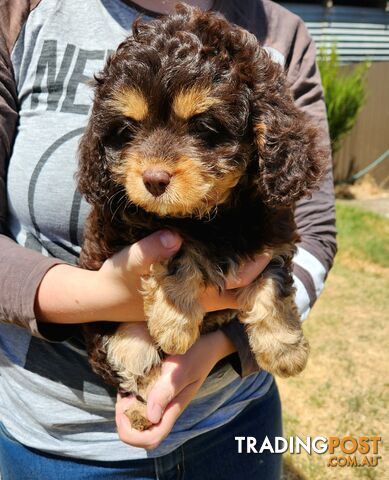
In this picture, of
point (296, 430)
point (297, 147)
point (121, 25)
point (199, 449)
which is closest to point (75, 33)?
point (121, 25)

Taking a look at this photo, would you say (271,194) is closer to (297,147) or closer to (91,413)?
(297,147)

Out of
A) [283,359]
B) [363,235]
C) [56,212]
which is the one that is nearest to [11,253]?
[56,212]

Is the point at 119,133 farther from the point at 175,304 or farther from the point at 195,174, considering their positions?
the point at 175,304

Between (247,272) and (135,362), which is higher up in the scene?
(247,272)

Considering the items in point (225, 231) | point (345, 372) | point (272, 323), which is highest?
point (225, 231)

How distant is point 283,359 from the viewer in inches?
78.7

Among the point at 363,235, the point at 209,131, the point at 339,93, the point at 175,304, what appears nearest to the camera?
the point at 209,131

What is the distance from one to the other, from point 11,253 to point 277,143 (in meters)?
0.96

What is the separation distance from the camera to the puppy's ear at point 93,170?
1.81 m

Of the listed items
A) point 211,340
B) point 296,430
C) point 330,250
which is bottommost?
point 296,430

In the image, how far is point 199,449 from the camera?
2.13 m

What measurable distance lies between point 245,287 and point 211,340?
23 centimetres

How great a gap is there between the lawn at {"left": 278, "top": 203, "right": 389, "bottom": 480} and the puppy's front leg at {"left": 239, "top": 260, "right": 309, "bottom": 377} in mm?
2576

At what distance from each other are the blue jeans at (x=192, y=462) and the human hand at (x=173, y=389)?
257 millimetres
